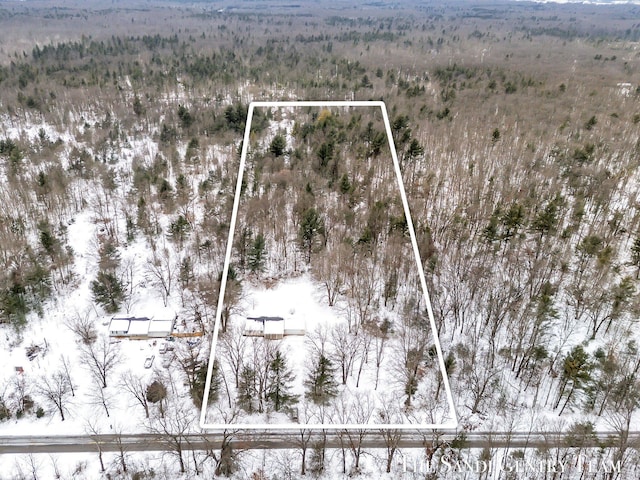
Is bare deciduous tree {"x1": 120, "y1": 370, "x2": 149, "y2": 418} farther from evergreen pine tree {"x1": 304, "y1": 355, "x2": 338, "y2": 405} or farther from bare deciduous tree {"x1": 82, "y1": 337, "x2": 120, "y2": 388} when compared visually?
evergreen pine tree {"x1": 304, "y1": 355, "x2": 338, "y2": 405}

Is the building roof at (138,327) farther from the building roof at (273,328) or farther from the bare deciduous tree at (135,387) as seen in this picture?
the building roof at (273,328)

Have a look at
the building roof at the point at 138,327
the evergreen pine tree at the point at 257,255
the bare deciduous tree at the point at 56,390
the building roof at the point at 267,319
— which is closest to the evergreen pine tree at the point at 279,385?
the building roof at the point at 267,319

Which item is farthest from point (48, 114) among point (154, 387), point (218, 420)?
point (218, 420)

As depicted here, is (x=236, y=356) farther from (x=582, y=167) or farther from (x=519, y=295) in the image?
(x=582, y=167)

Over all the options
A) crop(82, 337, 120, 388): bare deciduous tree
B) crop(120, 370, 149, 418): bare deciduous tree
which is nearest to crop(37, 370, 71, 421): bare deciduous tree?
crop(82, 337, 120, 388): bare deciduous tree

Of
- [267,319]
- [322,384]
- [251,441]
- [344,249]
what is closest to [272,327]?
[267,319]

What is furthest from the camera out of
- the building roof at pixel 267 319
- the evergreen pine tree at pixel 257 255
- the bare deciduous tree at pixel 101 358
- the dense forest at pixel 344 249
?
the evergreen pine tree at pixel 257 255
